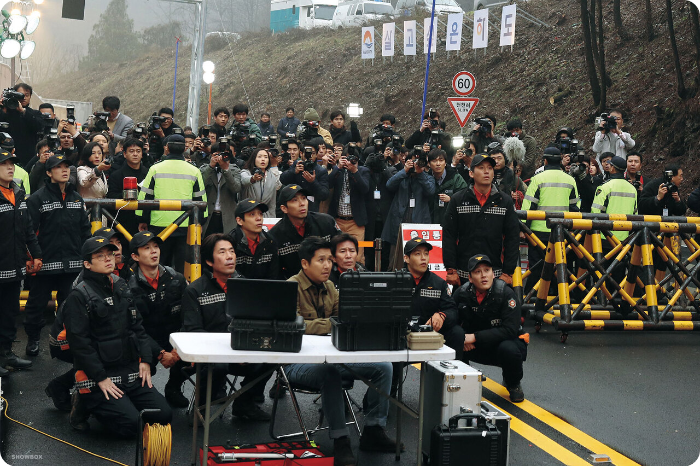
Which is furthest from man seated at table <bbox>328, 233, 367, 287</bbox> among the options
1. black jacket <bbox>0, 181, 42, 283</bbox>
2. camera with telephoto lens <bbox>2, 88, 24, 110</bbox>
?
camera with telephoto lens <bbox>2, 88, 24, 110</bbox>

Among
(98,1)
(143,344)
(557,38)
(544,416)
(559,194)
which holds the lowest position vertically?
(544,416)

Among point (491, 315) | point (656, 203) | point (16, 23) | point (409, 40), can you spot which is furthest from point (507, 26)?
point (491, 315)

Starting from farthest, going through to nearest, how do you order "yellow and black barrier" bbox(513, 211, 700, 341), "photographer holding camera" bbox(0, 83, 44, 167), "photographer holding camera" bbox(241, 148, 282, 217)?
"photographer holding camera" bbox(0, 83, 44, 167)
"photographer holding camera" bbox(241, 148, 282, 217)
"yellow and black barrier" bbox(513, 211, 700, 341)

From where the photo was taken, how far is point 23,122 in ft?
40.6

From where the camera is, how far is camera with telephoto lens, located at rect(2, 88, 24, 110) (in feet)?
39.0

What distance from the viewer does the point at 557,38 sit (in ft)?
99.3

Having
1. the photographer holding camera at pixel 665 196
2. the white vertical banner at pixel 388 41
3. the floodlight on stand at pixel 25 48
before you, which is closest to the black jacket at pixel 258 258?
the photographer holding camera at pixel 665 196

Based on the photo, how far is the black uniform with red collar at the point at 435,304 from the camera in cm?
684

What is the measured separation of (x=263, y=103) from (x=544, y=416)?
36.7 metres

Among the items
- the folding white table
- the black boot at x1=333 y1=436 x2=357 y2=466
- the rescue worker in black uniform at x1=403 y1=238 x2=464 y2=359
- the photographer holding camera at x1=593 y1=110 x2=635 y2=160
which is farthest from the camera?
the photographer holding camera at x1=593 y1=110 x2=635 y2=160

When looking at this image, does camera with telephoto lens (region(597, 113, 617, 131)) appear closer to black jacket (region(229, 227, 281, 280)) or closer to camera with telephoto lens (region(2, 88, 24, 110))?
black jacket (region(229, 227, 281, 280))

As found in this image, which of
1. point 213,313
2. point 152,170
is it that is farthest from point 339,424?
point 152,170

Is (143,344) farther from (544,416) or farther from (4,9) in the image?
(4,9)

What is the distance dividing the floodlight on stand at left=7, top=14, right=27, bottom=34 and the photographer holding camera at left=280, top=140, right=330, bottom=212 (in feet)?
36.7
